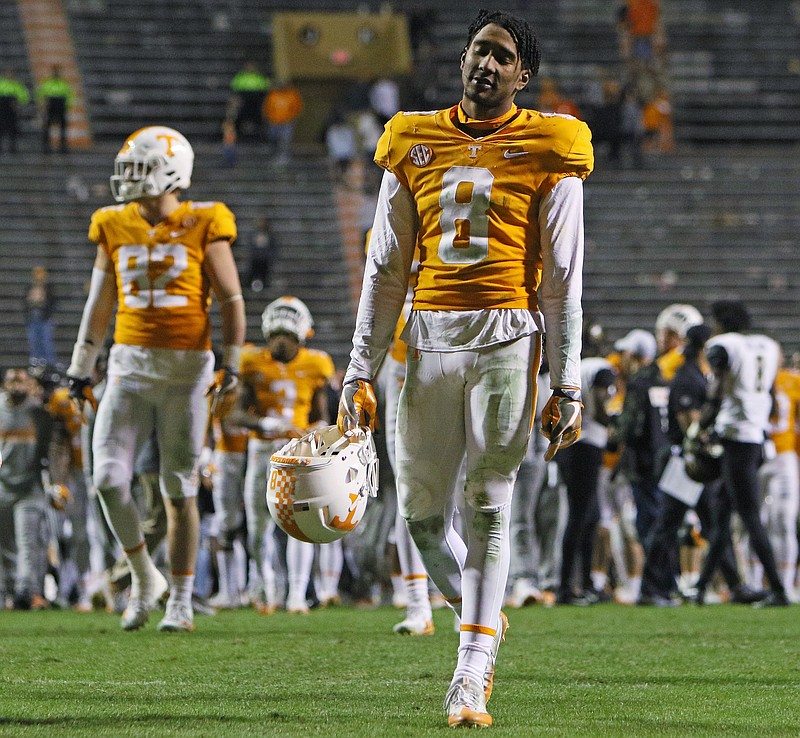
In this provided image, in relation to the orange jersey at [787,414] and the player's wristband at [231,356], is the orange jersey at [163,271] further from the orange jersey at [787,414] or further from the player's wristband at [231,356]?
the orange jersey at [787,414]

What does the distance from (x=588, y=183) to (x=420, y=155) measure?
20950 millimetres

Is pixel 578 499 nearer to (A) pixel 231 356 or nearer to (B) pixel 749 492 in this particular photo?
(B) pixel 749 492

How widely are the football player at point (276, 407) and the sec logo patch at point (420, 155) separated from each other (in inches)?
220

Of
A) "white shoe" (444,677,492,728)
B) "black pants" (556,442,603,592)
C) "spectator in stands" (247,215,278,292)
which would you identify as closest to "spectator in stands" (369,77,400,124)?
"spectator in stands" (247,215,278,292)

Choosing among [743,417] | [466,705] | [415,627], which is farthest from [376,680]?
[743,417]

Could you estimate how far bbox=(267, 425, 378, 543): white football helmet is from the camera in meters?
4.86

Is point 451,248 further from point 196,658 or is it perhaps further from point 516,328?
point 196,658

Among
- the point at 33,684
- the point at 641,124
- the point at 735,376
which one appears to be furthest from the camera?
the point at 641,124

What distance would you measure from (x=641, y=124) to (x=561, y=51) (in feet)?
12.6

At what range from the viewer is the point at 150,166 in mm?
7734

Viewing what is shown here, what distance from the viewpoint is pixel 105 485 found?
7.65 m

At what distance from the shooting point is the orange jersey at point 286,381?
10.7 m

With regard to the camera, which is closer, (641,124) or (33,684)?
(33,684)

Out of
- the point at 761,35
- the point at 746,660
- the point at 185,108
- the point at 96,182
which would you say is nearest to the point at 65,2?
the point at 185,108
